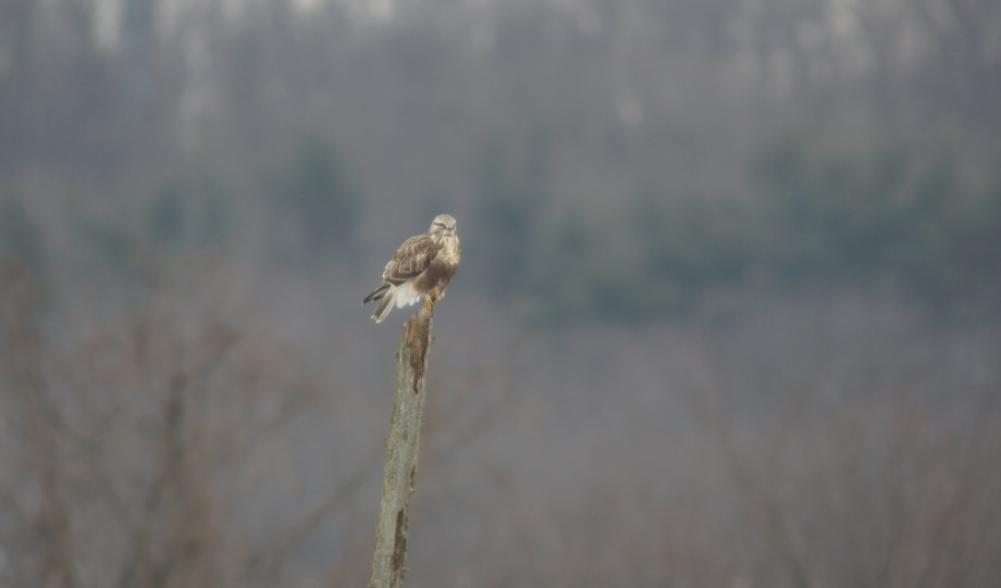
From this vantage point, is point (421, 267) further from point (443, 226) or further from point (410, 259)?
point (443, 226)

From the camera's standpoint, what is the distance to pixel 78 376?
49.6ft

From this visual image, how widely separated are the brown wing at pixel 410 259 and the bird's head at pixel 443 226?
0.36 ft

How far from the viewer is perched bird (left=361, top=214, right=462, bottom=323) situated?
6473 mm

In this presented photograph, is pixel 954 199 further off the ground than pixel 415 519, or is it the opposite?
pixel 954 199

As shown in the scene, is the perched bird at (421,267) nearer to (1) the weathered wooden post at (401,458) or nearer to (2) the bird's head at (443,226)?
(2) the bird's head at (443,226)

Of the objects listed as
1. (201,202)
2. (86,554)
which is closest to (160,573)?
(86,554)

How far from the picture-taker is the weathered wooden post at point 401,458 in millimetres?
4438

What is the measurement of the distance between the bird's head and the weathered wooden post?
2.05m

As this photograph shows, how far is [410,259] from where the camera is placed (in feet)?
21.5

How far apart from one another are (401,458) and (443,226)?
2421 millimetres

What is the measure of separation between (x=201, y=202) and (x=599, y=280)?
53.9 feet

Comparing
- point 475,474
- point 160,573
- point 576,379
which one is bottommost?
point 160,573

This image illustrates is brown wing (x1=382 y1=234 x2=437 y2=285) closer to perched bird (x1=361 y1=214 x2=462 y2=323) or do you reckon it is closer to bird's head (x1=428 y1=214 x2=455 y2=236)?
perched bird (x1=361 y1=214 x2=462 y2=323)

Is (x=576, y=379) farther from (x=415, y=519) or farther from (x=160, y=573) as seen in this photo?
(x=160, y=573)
